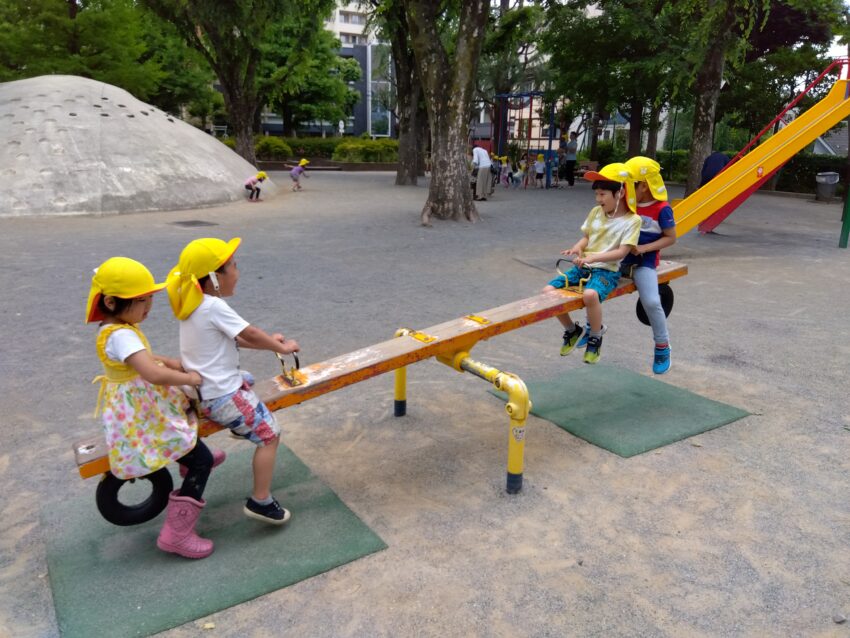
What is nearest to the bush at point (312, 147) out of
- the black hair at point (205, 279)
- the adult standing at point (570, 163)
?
the adult standing at point (570, 163)

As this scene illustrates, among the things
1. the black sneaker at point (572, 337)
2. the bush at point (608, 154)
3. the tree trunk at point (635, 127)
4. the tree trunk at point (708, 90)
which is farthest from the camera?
the bush at point (608, 154)

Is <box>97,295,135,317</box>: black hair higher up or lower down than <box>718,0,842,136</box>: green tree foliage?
lower down

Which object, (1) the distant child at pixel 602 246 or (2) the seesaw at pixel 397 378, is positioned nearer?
(2) the seesaw at pixel 397 378

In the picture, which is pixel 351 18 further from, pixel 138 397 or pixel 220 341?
pixel 138 397

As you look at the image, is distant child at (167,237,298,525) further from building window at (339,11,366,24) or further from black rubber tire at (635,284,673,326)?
building window at (339,11,366,24)

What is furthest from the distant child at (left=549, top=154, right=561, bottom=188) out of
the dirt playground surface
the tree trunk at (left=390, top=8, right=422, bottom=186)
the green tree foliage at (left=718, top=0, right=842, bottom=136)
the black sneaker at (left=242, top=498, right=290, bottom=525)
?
the black sneaker at (left=242, top=498, right=290, bottom=525)

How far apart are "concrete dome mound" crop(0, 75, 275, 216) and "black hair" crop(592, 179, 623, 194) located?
41.9 feet

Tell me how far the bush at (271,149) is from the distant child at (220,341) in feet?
114

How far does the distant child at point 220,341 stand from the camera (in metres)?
2.79

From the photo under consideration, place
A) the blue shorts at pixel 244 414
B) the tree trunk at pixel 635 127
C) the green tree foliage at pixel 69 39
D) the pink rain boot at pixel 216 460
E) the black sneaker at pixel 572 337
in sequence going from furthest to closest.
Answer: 1. the tree trunk at pixel 635 127
2. the green tree foliage at pixel 69 39
3. the black sneaker at pixel 572 337
4. the pink rain boot at pixel 216 460
5. the blue shorts at pixel 244 414

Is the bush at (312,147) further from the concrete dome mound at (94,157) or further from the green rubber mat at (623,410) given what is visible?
the green rubber mat at (623,410)

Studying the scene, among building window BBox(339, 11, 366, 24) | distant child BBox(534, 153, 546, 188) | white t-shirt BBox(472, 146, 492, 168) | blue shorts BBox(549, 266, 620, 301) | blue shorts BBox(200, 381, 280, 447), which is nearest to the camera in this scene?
blue shorts BBox(200, 381, 280, 447)

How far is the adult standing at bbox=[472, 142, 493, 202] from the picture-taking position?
18.7m

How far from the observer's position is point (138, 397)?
271cm
